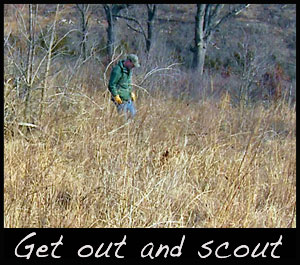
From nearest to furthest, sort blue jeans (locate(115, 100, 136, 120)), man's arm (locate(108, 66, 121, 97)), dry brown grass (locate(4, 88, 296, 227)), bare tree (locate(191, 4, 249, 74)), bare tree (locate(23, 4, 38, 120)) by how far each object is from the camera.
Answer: dry brown grass (locate(4, 88, 296, 227)), bare tree (locate(23, 4, 38, 120)), blue jeans (locate(115, 100, 136, 120)), man's arm (locate(108, 66, 121, 97)), bare tree (locate(191, 4, 249, 74))

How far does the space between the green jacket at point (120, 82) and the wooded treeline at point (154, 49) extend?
28 cm

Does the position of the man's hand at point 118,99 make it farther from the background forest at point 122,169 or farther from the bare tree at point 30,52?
the bare tree at point 30,52

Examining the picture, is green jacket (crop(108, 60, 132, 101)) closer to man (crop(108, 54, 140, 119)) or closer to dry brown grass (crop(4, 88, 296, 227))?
man (crop(108, 54, 140, 119))

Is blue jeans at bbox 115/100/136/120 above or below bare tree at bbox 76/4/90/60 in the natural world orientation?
below

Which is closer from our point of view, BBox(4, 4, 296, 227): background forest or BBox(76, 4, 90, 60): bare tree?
BBox(4, 4, 296, 227): background forest

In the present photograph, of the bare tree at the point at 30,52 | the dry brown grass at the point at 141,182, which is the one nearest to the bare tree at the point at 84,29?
the bare tree at the point at 30,52

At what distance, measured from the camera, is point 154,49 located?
1115 centimetres

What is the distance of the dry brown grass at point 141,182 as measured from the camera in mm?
3102

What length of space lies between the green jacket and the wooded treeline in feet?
0.92

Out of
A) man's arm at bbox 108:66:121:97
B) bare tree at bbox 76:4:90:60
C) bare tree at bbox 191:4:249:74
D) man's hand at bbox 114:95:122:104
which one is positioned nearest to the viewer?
bare tree at bbox 76:4:90:60

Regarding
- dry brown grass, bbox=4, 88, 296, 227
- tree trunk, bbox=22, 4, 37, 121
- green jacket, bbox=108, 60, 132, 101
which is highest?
tree trunk, bbox=22, 4, 37, 121

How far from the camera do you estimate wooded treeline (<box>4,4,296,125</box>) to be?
5.42 metres

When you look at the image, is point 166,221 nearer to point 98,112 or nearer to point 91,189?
point 91,189

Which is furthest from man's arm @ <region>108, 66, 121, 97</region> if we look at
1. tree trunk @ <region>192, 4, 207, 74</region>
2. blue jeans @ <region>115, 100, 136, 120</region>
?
tree trunk @ <region>192, 4, 207, 74</region>
